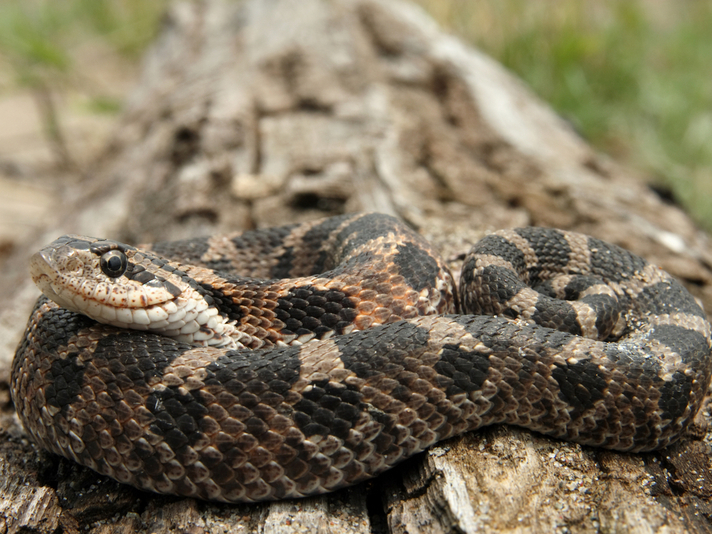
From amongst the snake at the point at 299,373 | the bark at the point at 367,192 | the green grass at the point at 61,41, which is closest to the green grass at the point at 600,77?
the bark at the point at 367,192

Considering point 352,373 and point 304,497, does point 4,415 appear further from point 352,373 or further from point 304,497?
point 352,373

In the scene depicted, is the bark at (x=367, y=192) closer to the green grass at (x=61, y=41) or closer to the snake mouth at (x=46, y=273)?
the snake mouth at (x=46, y=273)

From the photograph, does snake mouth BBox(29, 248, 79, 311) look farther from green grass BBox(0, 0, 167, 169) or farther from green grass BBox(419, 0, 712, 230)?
green grass BBox(419, 0, 712, 230)

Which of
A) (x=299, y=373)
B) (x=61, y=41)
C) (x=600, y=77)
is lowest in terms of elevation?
(x=600, y=77)

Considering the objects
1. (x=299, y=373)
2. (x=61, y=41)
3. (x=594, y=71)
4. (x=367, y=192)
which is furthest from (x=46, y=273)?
(x=61, y=41)

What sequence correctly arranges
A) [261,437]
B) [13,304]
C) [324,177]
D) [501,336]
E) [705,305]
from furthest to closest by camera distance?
[324,177] < [13,304] < [705,305] < [501,336] < [261,437]

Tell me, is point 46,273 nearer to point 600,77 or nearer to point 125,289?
point 125,289

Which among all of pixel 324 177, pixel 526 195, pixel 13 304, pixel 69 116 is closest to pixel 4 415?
pixel 13 304

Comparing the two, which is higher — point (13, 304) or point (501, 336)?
point (501, 336)
